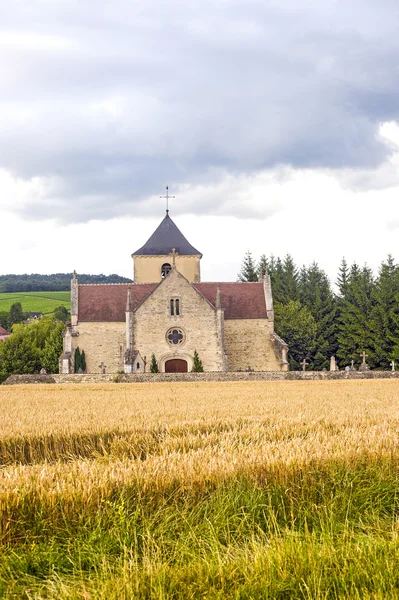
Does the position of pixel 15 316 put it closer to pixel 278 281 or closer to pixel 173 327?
pixel 278 281

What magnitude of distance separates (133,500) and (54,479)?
89 cm

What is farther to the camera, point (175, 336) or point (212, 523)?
point (175, 336)

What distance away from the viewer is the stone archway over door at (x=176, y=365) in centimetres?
4594

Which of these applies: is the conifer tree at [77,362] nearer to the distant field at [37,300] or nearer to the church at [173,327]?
the church at [173,327]

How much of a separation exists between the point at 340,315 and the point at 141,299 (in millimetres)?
22734

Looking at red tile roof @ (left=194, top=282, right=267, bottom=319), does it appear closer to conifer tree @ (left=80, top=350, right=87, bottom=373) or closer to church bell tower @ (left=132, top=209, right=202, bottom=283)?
church bell tower @ (left=132, top=209, right=202, bottom=283)

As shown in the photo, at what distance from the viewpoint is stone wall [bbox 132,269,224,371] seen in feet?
150

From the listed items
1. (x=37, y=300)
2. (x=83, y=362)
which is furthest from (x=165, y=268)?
(x=37, y=300)

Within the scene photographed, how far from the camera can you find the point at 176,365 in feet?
151

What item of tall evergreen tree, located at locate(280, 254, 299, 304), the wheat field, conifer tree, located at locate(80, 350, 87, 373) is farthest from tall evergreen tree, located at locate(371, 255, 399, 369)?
the wheat field

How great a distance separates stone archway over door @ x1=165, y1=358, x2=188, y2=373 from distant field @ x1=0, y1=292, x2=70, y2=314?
8522 centimetres

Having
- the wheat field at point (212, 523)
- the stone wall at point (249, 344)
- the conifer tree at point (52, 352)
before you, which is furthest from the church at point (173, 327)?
the wheat field at point (212, 523)

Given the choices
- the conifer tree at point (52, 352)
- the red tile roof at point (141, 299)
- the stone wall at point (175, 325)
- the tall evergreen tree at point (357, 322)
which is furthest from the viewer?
the conifer tree at point (52, 352)

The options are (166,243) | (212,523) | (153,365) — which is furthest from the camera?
(166,243)
